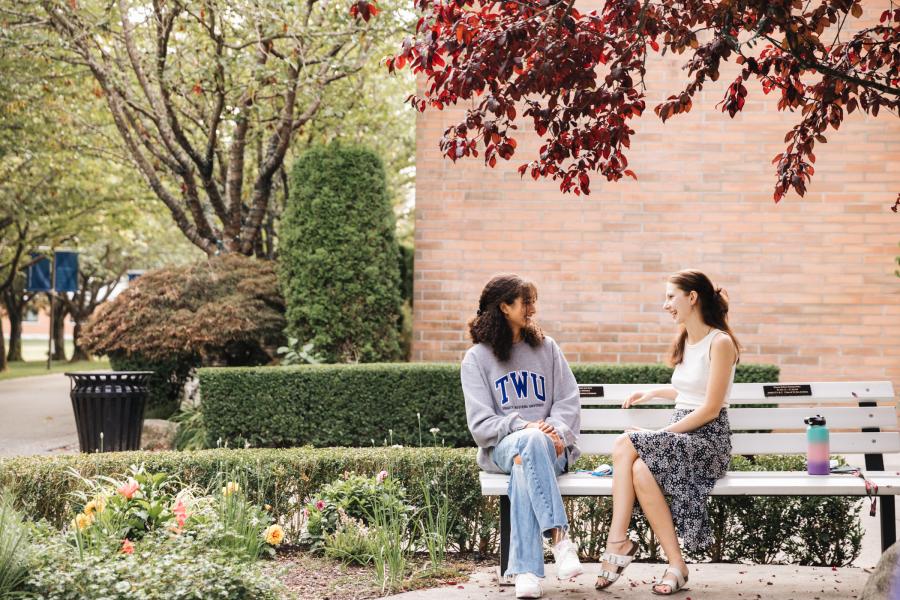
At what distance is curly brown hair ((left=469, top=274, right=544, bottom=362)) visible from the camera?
4848 millimetres

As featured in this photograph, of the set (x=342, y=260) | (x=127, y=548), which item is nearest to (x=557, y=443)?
(x=127, y=548)

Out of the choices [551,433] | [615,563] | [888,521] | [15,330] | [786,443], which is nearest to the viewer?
[615,563]

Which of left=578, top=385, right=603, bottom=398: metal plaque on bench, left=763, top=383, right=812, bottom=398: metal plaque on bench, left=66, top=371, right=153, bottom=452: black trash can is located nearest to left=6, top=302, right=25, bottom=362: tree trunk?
left=66, top=371, right=153, bottom=452: black trash can

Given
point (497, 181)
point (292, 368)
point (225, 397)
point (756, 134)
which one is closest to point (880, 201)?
point (756, 134)

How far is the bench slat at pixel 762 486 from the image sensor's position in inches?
174

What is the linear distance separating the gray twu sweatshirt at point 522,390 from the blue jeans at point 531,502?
0.91 feet

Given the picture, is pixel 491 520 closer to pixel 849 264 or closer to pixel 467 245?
pixel 467 245

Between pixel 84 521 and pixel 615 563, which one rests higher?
pixel 84 521

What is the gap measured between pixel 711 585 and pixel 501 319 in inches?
69.0

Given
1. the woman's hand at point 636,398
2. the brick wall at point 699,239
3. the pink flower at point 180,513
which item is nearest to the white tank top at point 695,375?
the woman's hand at point 636,398

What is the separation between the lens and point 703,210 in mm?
10219

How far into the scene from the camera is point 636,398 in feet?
17.1

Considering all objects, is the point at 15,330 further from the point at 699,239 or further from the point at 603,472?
the point at 603,472

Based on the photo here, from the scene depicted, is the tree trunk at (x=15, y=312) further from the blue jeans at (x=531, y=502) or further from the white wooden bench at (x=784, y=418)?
the blue jeans at (x=531, y=502)
